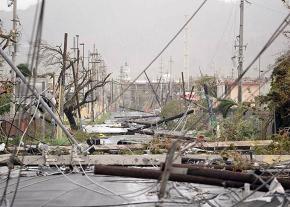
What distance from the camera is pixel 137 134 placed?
1922 cm

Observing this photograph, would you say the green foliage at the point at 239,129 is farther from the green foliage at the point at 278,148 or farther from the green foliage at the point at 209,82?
the green foliage at the point at 209,82

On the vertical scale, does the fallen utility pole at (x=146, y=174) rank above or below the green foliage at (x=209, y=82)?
below

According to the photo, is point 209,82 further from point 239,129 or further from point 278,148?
point 278,148

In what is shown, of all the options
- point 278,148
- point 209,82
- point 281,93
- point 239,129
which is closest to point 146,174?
point 278,148

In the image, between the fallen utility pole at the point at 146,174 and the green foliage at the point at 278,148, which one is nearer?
the fallen utility pole at the point at 146,174

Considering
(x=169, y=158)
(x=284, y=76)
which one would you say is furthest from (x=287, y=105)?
(x=169, y=158)

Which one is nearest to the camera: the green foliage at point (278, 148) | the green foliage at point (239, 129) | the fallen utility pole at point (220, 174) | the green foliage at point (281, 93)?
the fallen utility pole at point (220, 174)

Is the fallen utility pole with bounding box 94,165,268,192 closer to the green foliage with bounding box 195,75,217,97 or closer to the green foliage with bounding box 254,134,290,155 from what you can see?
the green foliage with bounding box 254,134,290,155

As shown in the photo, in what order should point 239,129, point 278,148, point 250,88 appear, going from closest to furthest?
point 278,148, point 250,88, point 239,129

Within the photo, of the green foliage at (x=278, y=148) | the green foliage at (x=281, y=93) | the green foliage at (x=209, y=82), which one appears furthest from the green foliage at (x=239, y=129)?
the green foliage at (x=209, y=82)

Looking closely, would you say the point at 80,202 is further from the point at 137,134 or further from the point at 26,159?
the point at 137,134

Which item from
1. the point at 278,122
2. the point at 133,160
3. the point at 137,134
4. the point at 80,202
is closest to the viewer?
the point at 80,202

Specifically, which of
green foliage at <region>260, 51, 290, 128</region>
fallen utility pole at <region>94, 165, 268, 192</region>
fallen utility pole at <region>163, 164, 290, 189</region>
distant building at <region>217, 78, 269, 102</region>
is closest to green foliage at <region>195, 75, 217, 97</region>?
distant building at <region>217, 78, 269, 102</region>

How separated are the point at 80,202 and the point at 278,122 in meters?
12.7
